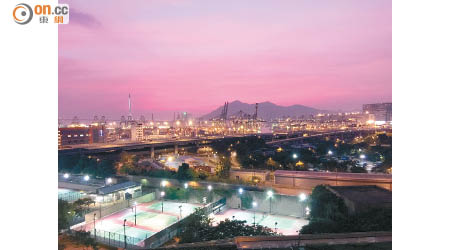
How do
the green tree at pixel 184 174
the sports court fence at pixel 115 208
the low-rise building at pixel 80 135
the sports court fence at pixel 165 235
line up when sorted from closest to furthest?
the sports court fence at pixel 165 235
the sports court fence at pixel 115 208
the green tree at pixel 184 174
the low-rise building at pixel 80 135

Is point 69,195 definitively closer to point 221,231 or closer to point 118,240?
point 118,240

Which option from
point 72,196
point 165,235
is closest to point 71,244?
point 165,235

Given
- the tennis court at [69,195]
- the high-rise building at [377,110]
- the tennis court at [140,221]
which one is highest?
the high-rise building at [377,110]

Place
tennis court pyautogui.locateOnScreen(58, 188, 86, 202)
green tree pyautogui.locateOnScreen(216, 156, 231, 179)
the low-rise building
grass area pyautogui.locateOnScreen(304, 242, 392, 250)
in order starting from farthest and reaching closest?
the low-rise building → green tree pyautogui.locateOnScreen(216, 156, 231, 179) → tennis court pyautogui.locateOnScreen(58, 188, 86, 202) → grass area pyautogui.locateOnScreen(304, 242, 392, 250)

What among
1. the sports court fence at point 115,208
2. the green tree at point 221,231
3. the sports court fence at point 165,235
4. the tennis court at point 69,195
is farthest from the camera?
the tennis court at point 69,195

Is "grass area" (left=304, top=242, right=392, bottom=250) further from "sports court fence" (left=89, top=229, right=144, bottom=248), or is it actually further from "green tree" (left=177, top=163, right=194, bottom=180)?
"green tree" (left=177, top=163, right=194, bottom=180)

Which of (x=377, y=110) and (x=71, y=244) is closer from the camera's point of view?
(x=71, y=244)

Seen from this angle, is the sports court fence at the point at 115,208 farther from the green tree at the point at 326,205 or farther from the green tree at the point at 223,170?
the green tree at the point at 326,205

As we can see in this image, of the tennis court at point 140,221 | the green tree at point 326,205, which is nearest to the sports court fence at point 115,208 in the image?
the tennis court at point 140,221

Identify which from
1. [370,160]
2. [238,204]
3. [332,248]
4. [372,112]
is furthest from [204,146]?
[372,112]

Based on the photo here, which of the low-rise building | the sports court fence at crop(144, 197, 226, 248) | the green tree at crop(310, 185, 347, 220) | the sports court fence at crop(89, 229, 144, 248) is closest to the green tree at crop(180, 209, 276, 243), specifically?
the sports court fence at crop(144, 197, 226, 248)
